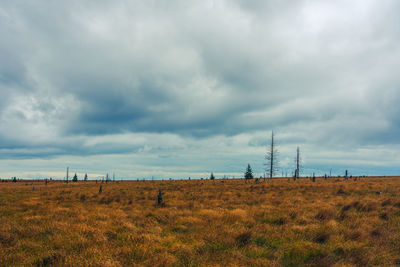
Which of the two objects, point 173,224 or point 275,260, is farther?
point 173,224

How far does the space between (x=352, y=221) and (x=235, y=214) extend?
15.6 ft

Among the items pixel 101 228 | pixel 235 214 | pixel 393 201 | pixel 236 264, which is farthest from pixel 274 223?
pixel 393 201

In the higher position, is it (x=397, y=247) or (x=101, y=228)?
(x=397, y=247)

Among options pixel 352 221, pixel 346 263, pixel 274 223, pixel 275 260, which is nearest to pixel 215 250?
pixel 275 260

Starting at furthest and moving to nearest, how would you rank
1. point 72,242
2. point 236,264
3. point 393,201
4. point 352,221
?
point 393,201 → point 352,221 → point 72,242 → point 236,264

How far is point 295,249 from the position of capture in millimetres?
5945

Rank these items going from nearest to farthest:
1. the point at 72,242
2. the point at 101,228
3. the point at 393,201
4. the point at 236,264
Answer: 1. the point at 236,264
2. the point at 72,242
3. the point at 101,228
4. the point at 393,201

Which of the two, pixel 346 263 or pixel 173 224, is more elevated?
pixel 346 263

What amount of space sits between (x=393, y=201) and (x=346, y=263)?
11.0 meters

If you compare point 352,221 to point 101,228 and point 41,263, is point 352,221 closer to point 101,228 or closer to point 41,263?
point 101,228

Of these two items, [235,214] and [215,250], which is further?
[235,214]

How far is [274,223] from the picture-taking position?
29.7ft

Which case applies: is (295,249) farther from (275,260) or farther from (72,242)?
(72,242)

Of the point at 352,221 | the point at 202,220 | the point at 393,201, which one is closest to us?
the point at 352,221
